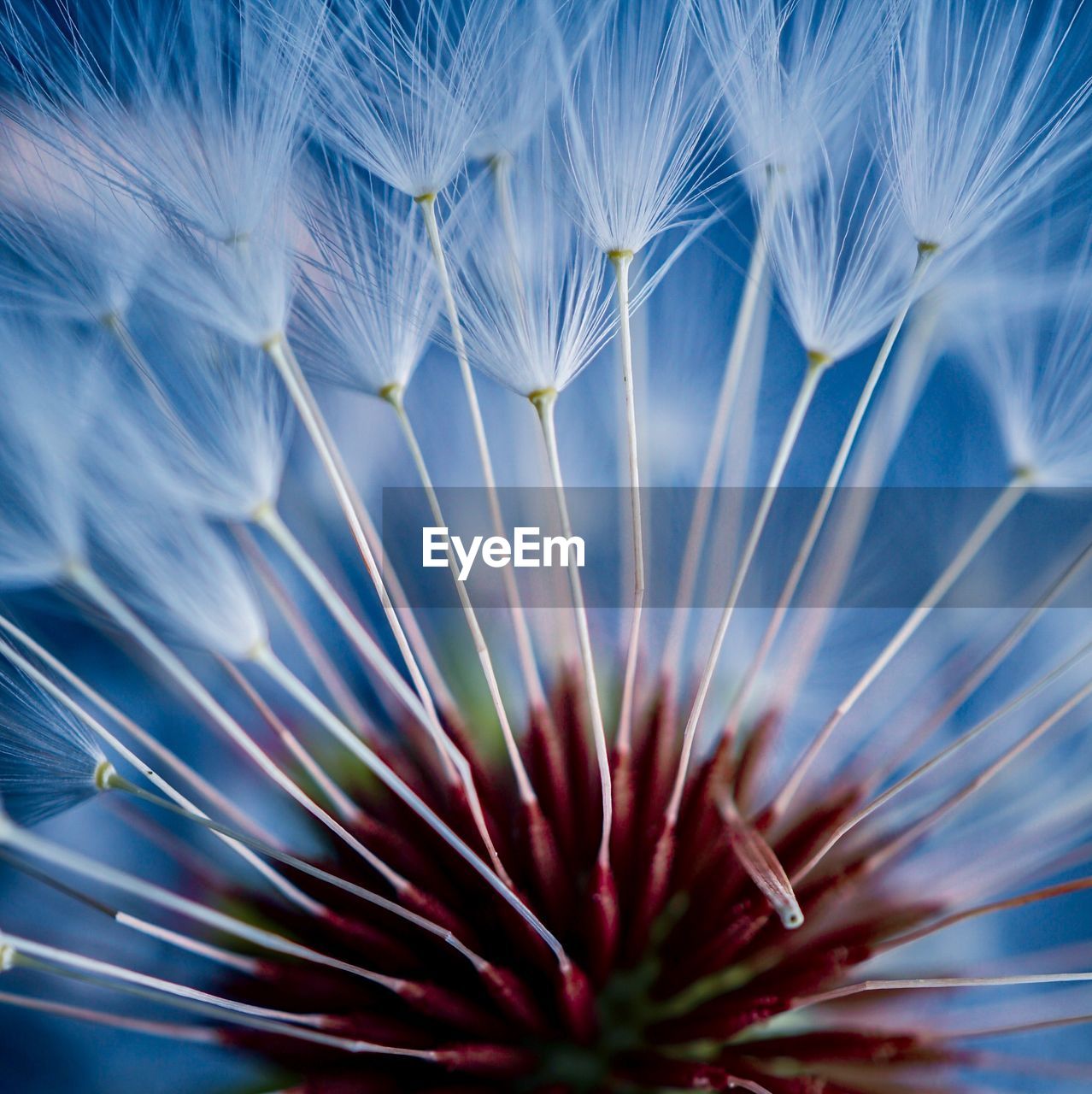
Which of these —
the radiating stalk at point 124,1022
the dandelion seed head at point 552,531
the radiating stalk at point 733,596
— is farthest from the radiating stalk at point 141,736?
the radiating stalk at point 733,596

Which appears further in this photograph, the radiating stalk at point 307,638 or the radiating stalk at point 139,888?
the radiating stalk at point 307,638

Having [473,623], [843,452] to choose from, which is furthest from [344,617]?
[843,452]

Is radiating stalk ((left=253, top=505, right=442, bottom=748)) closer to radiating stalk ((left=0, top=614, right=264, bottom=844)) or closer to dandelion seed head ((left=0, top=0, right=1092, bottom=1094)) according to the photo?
dandelion seed head ((left=0, top=0, right=1092, bottom=1094))

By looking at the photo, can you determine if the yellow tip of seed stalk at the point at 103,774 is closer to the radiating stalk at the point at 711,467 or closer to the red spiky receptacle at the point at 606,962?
the red spiky receptacle at the point at 606,962

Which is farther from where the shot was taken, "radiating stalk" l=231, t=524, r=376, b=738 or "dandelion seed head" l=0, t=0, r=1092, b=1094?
"radiating stalk" l=231, t=524, r=376, b=738

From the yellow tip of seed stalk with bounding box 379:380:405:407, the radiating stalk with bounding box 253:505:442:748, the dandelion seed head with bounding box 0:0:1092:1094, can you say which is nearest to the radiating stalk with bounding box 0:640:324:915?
the dandelion seed head with bounding box 0:0:1092:1094

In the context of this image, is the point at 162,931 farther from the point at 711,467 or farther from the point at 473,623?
the point at 711,467
